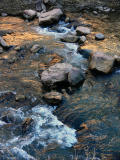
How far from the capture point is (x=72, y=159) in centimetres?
407

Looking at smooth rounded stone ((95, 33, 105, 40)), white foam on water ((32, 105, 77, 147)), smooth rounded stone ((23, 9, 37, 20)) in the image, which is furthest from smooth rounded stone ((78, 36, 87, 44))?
white foam on water ((32, 105, 77, 147))

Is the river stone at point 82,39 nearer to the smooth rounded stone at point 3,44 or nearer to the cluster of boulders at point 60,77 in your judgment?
the cluster of boulders at point 60,77

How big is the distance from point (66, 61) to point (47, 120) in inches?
103

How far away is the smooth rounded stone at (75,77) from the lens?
592cm

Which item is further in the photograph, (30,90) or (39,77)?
(39,77)

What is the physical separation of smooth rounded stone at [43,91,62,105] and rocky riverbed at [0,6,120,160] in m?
0.02

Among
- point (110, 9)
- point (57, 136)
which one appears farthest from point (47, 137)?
point (110, 9)

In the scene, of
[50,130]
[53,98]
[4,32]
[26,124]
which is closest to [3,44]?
[4,32]

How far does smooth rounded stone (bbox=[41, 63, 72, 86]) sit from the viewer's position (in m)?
5.84

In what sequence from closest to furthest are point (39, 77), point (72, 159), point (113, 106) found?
point (72, 159), point (113, 106), point (39, 77)

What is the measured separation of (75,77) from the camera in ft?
19.6

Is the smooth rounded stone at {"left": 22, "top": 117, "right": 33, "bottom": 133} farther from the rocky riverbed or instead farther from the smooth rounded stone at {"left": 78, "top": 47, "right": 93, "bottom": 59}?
the smooth rounded stone at {"left": 78, "top": 47, "right": 93, "bottom": 59}

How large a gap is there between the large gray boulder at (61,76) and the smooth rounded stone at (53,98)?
0.45 metres

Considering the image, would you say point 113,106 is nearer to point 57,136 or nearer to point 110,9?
point 57,136
